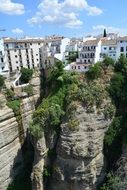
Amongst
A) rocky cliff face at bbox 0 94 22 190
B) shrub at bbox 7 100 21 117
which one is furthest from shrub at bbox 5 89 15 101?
rocky cliff face at bbox 0 94 22 190

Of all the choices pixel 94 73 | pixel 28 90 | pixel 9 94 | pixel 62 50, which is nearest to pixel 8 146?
pixel 9 94

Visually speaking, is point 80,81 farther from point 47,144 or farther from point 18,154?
point 18,154

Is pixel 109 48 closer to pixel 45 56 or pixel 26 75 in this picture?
pixel 45 56

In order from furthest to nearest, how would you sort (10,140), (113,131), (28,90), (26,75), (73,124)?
(26,75), (28,90), (10,140), (113,131), (73,124)

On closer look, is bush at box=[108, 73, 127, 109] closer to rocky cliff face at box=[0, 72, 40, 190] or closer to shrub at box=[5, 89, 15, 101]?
rocky cliff face at box=[0, 72, 40, 190]

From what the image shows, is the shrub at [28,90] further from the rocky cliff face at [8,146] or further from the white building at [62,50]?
the white building at [62,50]
